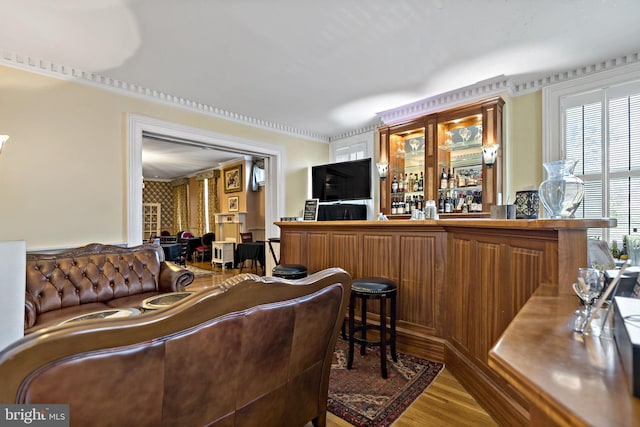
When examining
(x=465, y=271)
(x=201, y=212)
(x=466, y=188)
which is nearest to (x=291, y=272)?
(x=465, y=271)

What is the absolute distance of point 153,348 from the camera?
2.85ft

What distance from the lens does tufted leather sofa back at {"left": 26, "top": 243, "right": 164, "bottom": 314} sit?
Answer: 2684 millimetres

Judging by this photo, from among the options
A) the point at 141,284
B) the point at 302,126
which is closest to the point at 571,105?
the point at 302,126

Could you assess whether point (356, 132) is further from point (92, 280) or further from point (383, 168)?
point (92, 280)

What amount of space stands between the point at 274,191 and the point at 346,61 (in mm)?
2974

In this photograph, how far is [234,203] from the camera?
8.91 meters

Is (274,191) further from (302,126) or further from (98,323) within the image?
(98,323)

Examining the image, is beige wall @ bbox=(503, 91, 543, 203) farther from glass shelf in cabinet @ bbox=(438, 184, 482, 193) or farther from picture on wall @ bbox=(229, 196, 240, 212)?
picture on wall @ bbox=(229, 196, 240, 212)

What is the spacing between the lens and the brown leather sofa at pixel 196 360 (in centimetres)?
73

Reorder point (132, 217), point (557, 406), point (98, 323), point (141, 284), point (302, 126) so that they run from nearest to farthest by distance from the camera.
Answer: point (557, 406)
point (98, 323)
point (141, 284)
point (132, 217)
point (302, 126)

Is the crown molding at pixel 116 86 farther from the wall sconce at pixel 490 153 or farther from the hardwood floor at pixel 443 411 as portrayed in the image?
→ the hardwood floor at pixel 443 411

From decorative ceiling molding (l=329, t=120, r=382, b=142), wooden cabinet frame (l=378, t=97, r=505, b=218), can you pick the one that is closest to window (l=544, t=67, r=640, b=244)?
wooden cabinet frame (l=378, t=97, r=505, b=218)

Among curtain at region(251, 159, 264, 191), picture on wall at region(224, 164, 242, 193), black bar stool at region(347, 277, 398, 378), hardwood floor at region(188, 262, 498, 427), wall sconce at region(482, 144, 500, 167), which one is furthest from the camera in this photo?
picture on wall at region(224, 164, 242, 193)

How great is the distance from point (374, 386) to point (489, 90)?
12.8 feet
